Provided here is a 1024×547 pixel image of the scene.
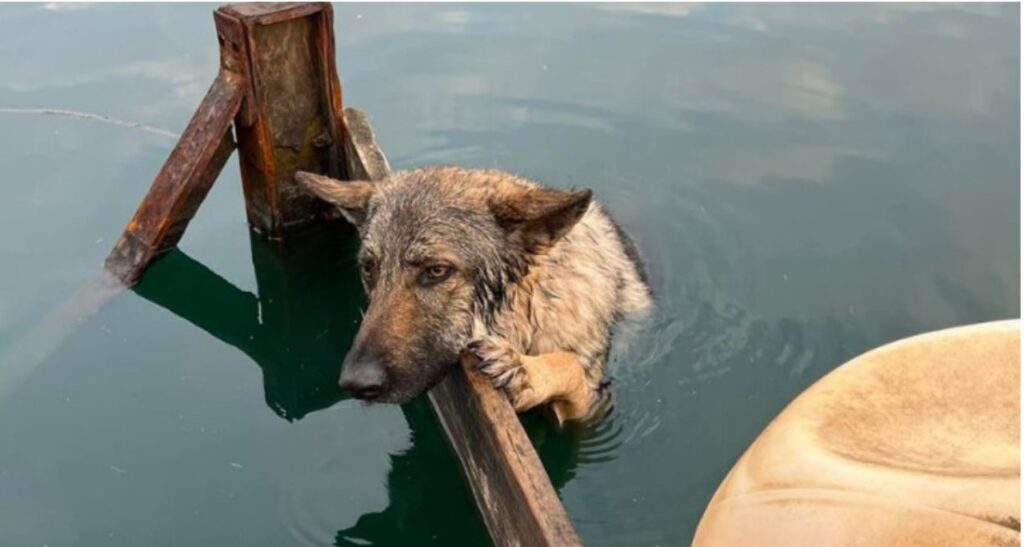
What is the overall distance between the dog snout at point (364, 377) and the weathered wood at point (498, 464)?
0.41 m

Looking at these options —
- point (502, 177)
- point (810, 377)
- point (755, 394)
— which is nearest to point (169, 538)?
point (502, 177)

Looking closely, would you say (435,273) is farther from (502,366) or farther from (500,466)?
(500,466)

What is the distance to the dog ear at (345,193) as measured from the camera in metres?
5.03

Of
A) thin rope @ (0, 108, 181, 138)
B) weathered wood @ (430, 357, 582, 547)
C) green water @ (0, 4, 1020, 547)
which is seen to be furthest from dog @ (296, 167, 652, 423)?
thin rope @ (0, 108, 181, 138)

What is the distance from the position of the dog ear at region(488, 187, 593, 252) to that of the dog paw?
1.63ft

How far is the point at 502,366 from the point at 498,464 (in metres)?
0.51

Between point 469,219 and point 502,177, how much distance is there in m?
0.56

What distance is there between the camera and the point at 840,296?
6.78m

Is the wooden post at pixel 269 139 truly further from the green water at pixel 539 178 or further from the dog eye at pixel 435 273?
the dog eye at pixel 435 273

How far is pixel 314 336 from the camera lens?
6430mm

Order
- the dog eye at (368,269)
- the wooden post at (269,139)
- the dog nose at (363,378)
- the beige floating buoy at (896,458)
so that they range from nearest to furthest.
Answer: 1. the beige floating buoy at (896,458)
2. the dog nose at (363,378)
3. the dog eye at (368,269)
4. the wooden post at (269,139)

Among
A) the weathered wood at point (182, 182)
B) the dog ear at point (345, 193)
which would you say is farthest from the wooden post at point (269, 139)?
the dog ear at point (345, 193)

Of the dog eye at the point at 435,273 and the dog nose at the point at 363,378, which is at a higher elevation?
the dog eye at the point at 435,273

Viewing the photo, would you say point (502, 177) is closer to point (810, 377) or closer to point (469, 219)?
point (469, 219)
